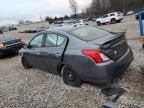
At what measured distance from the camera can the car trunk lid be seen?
484cm

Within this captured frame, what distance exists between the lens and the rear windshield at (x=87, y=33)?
215 inches

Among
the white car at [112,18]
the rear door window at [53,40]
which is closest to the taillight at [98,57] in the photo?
the rear door window at [53,40]

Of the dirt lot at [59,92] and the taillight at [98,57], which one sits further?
the taillight at [98,57]

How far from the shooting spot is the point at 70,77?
5.58 metres

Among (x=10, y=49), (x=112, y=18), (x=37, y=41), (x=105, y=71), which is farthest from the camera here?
(x=112, y=18)

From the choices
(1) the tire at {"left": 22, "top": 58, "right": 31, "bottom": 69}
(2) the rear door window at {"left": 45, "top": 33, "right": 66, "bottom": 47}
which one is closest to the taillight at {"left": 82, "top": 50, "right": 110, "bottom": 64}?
(2) the rear door window at {"left": 45, "top": 33, "right": 66, "bottom": 47}

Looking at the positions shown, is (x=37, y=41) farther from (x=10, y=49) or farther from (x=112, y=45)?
(x=10, y=49)

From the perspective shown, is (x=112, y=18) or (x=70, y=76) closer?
(x=70, y=76)

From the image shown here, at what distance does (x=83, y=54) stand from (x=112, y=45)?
2.27 feet

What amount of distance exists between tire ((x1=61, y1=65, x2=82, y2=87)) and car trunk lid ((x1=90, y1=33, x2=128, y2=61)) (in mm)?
956

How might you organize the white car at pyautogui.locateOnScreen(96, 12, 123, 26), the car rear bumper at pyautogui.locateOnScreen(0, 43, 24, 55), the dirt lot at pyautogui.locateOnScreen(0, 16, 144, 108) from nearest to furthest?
the dirt lot at pyautogui.locateOnScreen(0, 16, 144, 108) → the car rear bumper at pyautogui.locateOnScreen(0, 43, 24, 55) → the white car at pyautogui.locateOnScreen(96, 12, 123, 26)

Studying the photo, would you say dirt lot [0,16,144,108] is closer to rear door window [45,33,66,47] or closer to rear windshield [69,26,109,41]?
rear door window [45,33,66,47]

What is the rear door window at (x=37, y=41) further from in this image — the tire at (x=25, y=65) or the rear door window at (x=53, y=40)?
the tire at (x=25, y=65)

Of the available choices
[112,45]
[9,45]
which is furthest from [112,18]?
[112,45]
